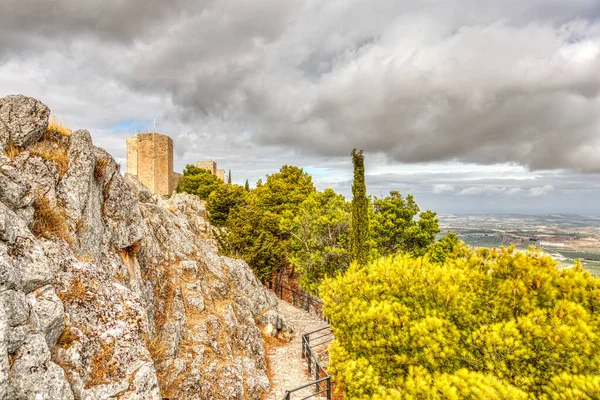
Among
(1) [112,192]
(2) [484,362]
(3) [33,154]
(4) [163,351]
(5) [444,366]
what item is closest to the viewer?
(2) [484,362]

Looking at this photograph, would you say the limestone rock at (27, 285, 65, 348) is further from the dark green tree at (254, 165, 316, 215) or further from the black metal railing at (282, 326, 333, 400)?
the dark green tree at (254, 165, 316, 215)

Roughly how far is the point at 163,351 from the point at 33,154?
5.90 meters

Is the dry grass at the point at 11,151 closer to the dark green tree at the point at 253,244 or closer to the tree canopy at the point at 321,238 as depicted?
the dark green tree at the point at 253,244

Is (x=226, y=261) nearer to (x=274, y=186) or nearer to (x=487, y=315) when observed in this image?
(x=487, y=315)

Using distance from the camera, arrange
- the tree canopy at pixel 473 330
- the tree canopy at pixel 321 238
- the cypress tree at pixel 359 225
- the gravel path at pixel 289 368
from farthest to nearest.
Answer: the tree canopy at pixel 321 238
the cypress tree at pixel 359 225
the gravel path at pixel 289 368
the tree canopy at pixel 473 330

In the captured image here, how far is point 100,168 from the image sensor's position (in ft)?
29.5

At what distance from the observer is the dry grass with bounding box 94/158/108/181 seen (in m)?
8.87

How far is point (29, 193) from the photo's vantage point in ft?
20.8

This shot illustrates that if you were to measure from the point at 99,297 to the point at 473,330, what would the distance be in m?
7.45

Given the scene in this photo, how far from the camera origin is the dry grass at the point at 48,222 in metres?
6.31

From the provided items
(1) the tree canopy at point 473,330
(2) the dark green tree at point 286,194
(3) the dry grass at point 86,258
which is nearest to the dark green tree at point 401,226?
(2) the dark green tree at point 286,194

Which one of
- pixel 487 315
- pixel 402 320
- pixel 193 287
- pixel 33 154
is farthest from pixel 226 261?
pixel 487 315

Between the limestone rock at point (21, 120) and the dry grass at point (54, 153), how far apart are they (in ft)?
0.56

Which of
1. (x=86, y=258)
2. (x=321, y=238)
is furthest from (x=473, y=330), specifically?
(x=321, y=238)
